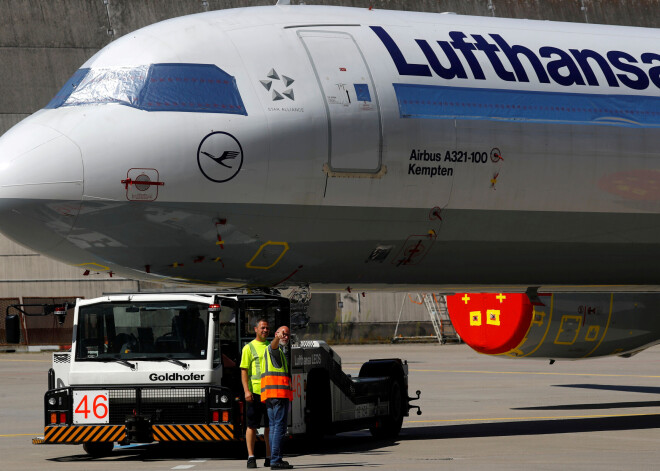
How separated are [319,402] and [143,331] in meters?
3.01

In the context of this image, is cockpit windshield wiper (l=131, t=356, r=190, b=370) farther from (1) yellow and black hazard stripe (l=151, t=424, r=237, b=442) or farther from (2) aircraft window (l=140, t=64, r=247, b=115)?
(2) aircraft window (l=140, t=64, r=247, b=115)

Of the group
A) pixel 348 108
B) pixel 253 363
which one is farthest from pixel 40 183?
pixel 348 108

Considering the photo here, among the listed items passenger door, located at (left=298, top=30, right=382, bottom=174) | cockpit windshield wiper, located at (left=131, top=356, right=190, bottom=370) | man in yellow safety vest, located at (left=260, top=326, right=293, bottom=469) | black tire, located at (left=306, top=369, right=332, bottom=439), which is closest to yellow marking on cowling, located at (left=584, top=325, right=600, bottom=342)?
black tire, located at (left=306, top=369, right=332, bottom=439)

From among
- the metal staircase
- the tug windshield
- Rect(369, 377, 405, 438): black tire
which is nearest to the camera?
the tug windshield

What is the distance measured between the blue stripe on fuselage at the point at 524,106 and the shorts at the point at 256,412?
4.81 m

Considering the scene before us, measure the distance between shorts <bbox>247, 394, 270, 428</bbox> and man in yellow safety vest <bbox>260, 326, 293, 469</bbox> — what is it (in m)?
0.18

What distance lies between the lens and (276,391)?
16469 mm

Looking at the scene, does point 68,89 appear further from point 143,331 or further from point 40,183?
point 143,331

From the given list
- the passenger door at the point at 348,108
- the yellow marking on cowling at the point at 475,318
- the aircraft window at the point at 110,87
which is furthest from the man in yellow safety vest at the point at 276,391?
the yellow marking on cowling at the point at 475,318

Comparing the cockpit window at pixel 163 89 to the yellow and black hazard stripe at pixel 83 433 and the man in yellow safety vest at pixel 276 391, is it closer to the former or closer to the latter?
the man in yellow safety vest at pixel 276 391

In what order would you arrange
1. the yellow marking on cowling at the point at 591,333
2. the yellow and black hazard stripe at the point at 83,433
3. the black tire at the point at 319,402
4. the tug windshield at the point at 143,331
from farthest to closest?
the yellow marking on cowling at the point at 591,333
the black tire at the point at 319,402
the tug windshield at the point at 143,331
the yellow and black hazard stripe at the point at 83,433

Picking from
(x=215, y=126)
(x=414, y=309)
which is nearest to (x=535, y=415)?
(x=215, y=126)

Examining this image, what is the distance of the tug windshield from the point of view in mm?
17547

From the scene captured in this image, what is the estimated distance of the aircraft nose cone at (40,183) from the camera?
16516mm
